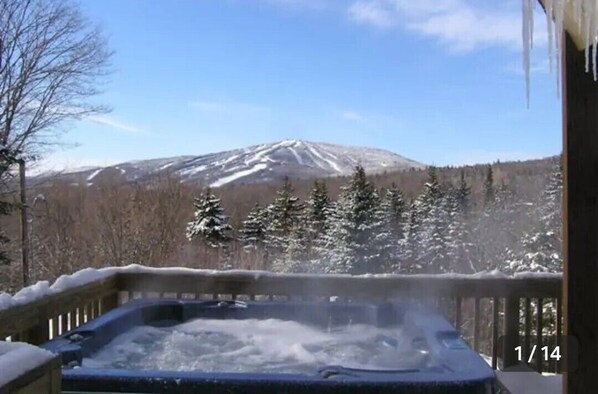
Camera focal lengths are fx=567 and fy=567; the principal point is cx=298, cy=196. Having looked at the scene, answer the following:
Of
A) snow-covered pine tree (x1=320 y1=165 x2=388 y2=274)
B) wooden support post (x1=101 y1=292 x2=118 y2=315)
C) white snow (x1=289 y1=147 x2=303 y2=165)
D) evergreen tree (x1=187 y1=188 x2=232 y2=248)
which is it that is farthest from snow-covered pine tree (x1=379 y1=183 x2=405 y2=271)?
wooden support post (x1=101 y1=292 x2=118 y2=315)

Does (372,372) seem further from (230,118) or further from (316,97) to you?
(230,118)

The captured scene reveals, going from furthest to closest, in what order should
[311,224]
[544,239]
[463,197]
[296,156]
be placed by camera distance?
[296,156] → [311,224] → [463,197] → [544,239]

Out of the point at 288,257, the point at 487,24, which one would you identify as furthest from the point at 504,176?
the point at 487,24

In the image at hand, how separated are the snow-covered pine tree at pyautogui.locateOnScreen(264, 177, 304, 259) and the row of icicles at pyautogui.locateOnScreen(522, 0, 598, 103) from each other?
17.9 meters

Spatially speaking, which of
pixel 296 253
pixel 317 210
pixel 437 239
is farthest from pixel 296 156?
pixel 437 239

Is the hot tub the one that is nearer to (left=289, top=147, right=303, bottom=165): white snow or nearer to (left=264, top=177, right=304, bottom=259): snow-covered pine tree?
(left=264, top=177, right=304, bottom=259): snow-covered pine tree

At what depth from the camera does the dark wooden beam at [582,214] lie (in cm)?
182

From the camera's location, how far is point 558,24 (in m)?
1.49

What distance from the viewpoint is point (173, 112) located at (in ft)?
44.3

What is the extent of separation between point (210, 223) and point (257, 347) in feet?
49.8

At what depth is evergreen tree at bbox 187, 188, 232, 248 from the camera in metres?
17.6

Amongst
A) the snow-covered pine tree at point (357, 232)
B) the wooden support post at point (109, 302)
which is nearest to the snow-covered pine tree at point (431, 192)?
the snow-covered pine tree at point (357, 232)

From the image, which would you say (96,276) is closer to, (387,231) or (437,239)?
(387,231)

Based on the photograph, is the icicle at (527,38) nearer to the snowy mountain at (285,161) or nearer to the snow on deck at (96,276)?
the snow on deck at (96,276)
